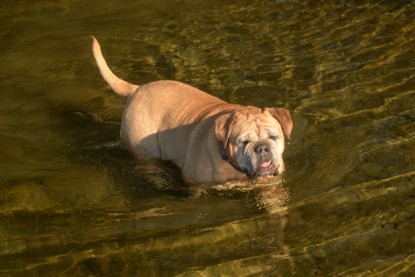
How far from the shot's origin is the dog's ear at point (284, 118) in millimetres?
6363

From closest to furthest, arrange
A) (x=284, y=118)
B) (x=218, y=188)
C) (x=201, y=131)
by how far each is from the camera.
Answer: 1. (x=284, y=118)
2. (x=218, y=188)
3. (x=201, y=131)

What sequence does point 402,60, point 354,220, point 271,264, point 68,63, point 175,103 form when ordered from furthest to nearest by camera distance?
point 68,63
point 402,60
point 175,103
point 354,220
point 271,264

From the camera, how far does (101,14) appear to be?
38.0 ft

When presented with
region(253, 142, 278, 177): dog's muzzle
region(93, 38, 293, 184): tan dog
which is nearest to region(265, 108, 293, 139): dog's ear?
region(93, 38, 293, 184): tan dog

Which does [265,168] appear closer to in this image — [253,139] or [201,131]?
[253,139]

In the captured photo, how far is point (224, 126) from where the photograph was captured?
6.31 m

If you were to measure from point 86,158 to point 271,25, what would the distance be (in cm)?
401

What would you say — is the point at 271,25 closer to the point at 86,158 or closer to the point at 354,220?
the point at 86,158

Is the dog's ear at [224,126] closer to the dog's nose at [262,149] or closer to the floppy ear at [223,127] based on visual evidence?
the floppy ear at [223,127]

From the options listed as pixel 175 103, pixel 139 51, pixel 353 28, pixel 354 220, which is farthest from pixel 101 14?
pixel 354 220

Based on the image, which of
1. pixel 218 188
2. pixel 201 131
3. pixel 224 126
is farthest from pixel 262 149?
pixel 201 131

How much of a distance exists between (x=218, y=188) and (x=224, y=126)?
1.98 ft

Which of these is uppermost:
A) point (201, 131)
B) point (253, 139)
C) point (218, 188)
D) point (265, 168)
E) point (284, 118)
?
point (284, 118)

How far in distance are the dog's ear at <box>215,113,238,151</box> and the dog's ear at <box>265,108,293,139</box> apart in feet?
1.25
